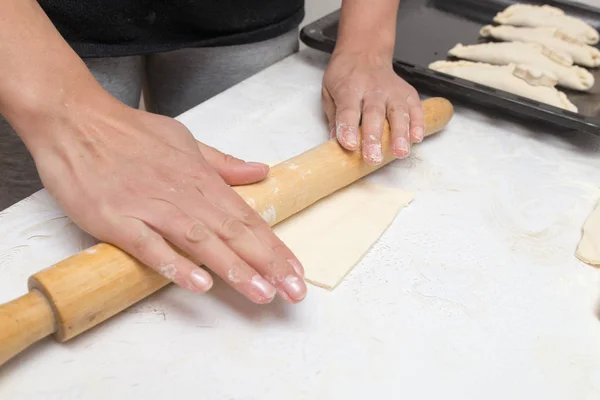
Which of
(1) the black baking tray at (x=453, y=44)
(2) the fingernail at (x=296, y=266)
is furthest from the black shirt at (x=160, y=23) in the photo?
(2) the fingernail at (x=296, y=266)

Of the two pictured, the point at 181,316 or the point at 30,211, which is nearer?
the point at 181,316

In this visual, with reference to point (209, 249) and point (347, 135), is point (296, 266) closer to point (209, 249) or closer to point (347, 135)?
point (209, 249)

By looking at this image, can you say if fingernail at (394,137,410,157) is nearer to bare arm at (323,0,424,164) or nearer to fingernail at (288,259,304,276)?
bare arm at (323,0,424,164)

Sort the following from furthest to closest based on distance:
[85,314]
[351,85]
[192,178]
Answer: [351,85]
[192,178]
[85,314]

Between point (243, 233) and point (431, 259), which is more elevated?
point (243, 233)

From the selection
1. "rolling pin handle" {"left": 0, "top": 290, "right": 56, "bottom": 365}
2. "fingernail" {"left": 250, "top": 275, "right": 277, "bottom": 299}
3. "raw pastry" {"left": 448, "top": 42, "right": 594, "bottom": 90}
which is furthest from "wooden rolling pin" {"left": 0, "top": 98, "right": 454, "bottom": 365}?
"raw pastry" {"left": 448, "top": 42, "right": 594, "bottom": 90}

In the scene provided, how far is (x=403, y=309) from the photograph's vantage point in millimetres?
745

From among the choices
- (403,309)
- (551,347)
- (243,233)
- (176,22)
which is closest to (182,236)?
(243,233)

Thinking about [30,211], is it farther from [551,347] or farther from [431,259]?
[551,347]

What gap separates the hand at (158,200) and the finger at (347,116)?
0.21 meters

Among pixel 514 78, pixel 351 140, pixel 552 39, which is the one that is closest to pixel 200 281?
pixel 351 140

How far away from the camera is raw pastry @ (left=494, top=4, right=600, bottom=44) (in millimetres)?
1455

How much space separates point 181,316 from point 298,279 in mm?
154

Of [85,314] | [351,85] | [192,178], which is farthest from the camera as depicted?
[351,85]
